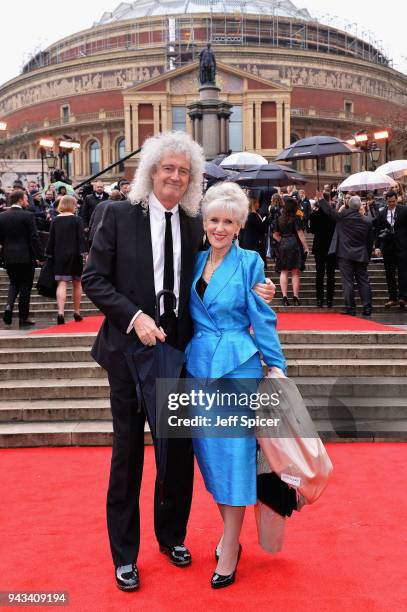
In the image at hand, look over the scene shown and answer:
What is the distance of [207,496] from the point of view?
16.2ft

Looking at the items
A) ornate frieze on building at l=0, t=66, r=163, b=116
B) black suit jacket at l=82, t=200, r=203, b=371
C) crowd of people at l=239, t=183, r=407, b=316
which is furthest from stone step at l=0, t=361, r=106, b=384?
ornate frieze on building at l=0, t=66, r=163, b=116

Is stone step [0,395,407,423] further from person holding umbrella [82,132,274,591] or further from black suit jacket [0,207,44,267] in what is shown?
black suit jacket [0,207,44,267]

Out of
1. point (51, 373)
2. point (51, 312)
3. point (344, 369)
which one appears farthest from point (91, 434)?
point (51, 312)

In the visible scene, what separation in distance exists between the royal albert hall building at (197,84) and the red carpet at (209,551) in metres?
52.2

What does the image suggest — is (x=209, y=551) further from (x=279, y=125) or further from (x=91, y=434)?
(x=279, y=125)

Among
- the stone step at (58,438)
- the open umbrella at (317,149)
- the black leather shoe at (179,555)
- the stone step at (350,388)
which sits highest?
the open umbrella at (317,149)

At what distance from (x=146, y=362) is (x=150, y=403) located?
0.21m

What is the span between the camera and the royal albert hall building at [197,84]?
5631 centimetres

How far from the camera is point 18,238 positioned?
32.4 ft

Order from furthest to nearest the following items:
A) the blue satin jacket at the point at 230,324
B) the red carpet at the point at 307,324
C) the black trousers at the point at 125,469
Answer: the red carpet at the point at 307,324
the black trousers at the point at 125,469
the blue satin jacket at the point at 230,324

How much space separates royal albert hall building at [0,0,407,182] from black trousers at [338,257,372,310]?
150 feet

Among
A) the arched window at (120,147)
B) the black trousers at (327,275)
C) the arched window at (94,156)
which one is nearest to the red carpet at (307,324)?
the black trousers at (327,275)

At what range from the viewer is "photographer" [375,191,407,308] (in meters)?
11.5

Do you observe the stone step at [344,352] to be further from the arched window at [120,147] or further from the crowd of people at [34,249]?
the arched window at [120,147]
